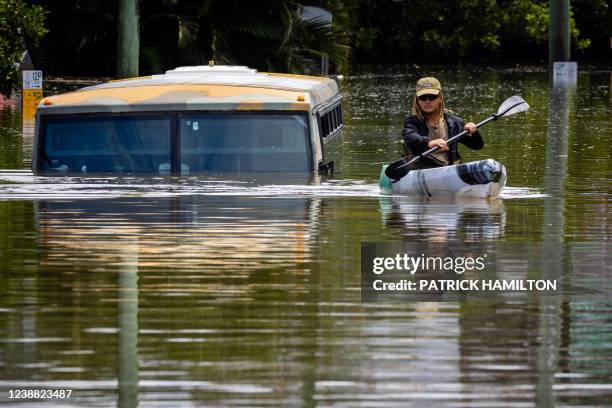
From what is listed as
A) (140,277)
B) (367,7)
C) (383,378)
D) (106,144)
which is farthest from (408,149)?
(367,7)

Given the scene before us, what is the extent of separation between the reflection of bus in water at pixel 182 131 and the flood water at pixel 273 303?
268 millimetres

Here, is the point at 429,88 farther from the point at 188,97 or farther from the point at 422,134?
the point at 188,97

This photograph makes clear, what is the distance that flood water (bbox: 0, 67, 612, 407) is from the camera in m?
8.68

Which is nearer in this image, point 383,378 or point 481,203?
point 383,378

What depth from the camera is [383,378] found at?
28.9 feet

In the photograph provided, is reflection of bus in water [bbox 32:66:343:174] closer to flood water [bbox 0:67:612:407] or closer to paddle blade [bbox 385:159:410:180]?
flood water [bbox 0:67:612:407]

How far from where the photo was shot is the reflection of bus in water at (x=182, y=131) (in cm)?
1783

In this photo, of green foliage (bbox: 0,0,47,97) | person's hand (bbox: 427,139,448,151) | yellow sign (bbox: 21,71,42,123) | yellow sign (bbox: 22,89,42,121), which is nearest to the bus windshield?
person's hand (bbox: 427,139,448,151)

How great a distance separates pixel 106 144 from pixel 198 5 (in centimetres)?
2512

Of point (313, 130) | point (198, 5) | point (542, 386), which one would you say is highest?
point (198, 5)

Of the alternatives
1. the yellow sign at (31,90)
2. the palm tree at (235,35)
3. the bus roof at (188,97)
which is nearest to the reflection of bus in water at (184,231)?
the bus roof at (188,97)

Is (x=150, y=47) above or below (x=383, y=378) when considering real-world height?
above

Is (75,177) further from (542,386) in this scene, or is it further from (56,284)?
(542,386)

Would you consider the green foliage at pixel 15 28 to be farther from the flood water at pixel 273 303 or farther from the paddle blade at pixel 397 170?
the paddle blade at pixel 397 170
